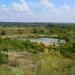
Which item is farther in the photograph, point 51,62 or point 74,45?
point 74,45

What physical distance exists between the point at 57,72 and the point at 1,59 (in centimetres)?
1597

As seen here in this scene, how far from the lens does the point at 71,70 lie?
24.5ft

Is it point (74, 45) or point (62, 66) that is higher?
point (62, 66)

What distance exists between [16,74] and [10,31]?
270 ft

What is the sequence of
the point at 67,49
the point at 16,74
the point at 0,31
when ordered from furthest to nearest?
the point at 0,31, the point at 67,49, the point at 16,74

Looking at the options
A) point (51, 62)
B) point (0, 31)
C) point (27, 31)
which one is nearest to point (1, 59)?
point (51, 62)

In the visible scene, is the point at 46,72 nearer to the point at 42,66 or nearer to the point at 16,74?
the point at 42,66

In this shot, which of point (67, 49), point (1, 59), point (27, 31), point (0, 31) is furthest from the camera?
point (27, 31)

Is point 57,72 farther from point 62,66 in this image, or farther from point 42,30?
point 42,30

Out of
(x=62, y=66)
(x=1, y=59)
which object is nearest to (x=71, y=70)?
(x=62, y=66)

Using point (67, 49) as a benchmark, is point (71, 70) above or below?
above

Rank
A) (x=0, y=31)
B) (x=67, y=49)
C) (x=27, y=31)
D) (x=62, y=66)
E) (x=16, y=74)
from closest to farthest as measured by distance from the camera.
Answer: (x=16, y=74)
(x=62, y=66)
(x=67, y=49)
(x=0, y=31)
(x=27, y=31)

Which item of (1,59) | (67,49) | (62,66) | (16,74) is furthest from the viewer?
(67,49)

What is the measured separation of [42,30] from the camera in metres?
98.2
